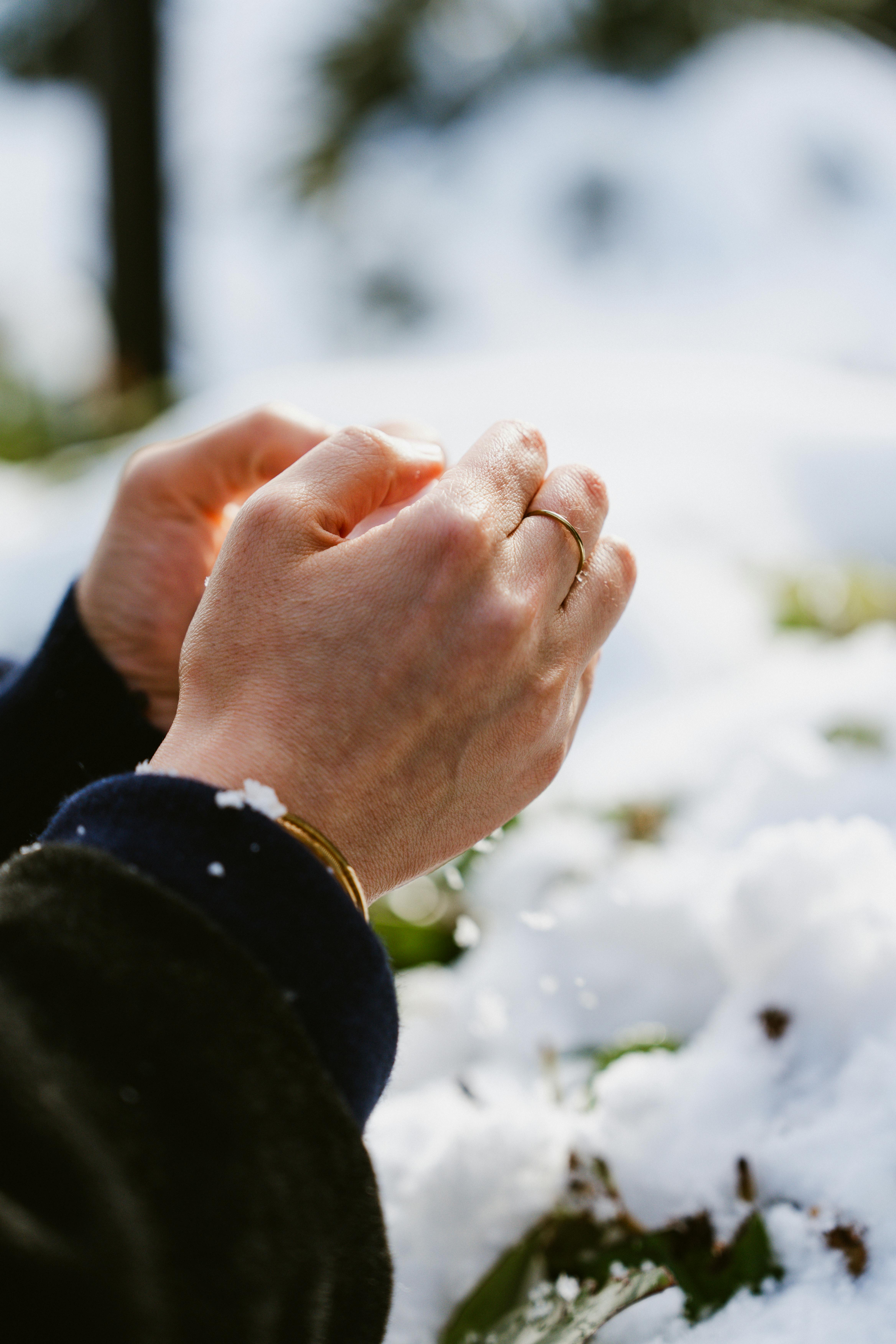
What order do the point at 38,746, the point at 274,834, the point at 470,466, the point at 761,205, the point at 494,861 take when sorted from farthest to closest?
1. the point at 761,205
2. the point at 494,861
3. the point at 38,746
4. the point at 470,466
5. the point at 274,834

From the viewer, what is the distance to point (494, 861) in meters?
1.27

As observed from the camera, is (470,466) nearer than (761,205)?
Yes

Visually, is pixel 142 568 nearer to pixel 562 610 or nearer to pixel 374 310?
pixel 562 610

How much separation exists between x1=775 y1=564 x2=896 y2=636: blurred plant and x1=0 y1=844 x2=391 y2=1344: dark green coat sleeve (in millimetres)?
1430

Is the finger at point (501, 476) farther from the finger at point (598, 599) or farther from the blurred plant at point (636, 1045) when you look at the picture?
the blurred plant at point (636, 1045)

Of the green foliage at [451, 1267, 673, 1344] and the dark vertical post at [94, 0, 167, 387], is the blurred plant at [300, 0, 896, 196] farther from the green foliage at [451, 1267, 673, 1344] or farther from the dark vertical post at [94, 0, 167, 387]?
the green foliage at [451, 1267, 673, 1344]

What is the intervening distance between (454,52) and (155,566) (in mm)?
5423

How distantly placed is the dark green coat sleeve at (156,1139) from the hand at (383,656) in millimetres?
112

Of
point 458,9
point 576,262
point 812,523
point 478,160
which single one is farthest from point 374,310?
point 812,523

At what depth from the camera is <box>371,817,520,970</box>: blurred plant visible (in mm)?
1180

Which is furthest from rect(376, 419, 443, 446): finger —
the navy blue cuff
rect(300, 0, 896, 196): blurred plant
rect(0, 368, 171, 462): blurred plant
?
rect(300, 0, 896, 196): blurred plant

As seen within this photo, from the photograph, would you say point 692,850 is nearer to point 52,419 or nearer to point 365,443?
point 365,443

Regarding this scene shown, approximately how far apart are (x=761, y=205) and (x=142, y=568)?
12.0 feet

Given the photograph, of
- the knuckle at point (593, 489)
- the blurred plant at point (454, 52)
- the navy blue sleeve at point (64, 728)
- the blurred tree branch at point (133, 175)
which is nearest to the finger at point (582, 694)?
the knuckle at point (593, 489)
